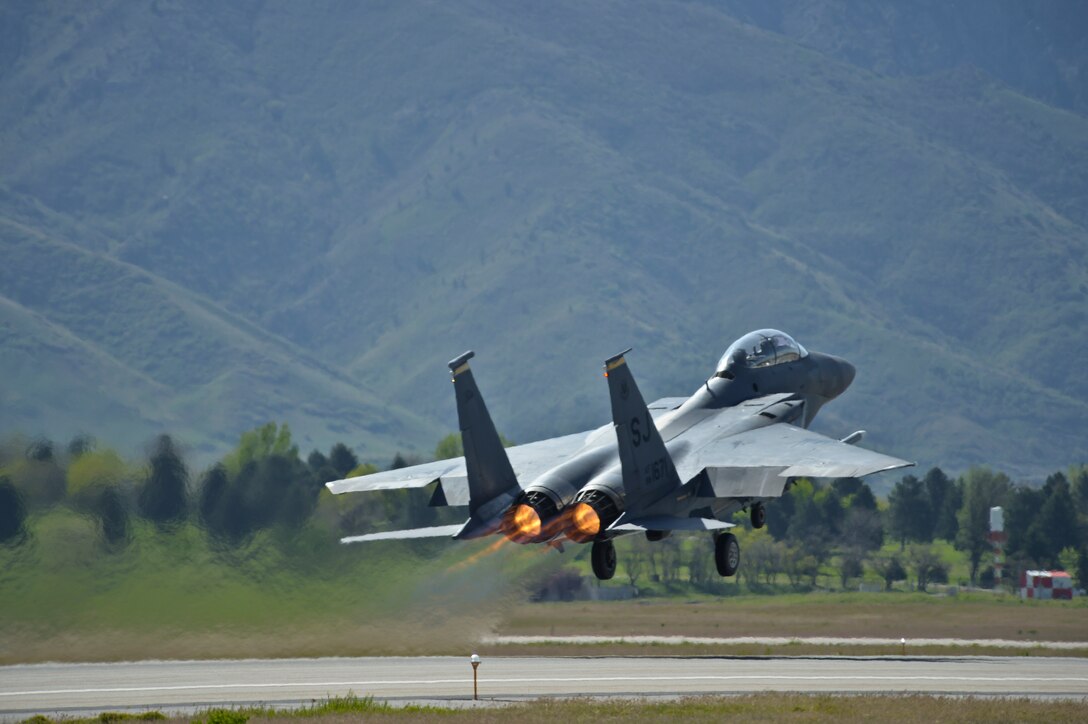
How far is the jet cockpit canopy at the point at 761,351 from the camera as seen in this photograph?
151ft

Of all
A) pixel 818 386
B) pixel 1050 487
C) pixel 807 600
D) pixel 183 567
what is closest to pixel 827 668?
pixel 818 386

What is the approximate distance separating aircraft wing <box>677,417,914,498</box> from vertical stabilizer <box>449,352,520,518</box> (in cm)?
468

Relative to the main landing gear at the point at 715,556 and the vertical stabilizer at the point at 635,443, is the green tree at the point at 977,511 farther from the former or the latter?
the vertical stabilizer at the point at 635,443

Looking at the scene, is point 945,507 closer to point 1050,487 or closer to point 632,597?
point 1050,487

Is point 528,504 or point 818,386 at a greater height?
point 818,386

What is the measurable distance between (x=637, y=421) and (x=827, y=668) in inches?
645

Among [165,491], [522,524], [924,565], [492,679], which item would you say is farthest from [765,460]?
[924,565]

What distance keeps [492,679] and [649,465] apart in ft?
36.0

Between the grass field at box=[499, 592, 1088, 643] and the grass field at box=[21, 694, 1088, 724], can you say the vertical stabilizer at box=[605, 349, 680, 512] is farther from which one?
the grass field at box=[499, 592, 1088, 643]

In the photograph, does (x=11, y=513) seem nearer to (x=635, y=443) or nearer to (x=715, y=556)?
(x=635, y=443)

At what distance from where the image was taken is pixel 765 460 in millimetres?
41719

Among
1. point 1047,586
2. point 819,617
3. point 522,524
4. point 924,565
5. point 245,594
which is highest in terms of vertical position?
point 522,524

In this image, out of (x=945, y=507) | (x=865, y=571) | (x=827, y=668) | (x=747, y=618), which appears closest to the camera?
(x=827, y=668)

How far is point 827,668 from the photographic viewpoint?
171ft
